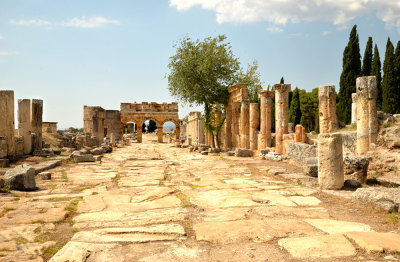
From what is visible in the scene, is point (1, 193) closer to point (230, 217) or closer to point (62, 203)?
point (62, 203)

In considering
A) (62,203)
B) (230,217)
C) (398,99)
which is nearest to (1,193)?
(62,203)

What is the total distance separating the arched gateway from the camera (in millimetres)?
39750

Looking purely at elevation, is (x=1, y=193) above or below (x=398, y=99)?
below

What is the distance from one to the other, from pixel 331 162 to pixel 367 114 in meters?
4.31

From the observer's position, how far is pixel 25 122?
14109 millimetres

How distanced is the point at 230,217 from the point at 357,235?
1.52m

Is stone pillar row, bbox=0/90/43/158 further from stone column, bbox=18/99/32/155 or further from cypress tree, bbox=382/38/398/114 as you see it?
cypress tree, bbox=382/38/398/114

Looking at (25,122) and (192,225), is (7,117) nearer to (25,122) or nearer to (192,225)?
(25,122)

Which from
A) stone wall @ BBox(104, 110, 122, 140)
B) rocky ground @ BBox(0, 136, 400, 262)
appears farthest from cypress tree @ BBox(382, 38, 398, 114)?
stone wall @ BBox(104, 110, 122, 140)

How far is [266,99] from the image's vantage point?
51.2 feet

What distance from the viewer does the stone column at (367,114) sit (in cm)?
945

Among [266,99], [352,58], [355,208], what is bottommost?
[355,208]

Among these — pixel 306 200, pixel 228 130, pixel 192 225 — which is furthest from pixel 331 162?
pixel 228 130

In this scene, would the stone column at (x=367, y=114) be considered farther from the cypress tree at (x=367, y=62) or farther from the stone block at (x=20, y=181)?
the cypress tree at (x=367, y=62)
